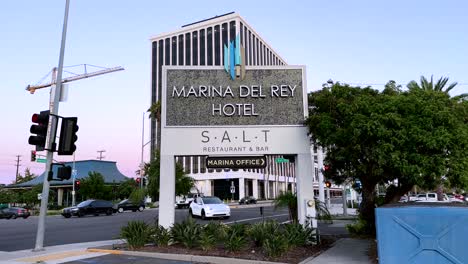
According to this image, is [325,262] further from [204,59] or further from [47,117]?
[204,59]

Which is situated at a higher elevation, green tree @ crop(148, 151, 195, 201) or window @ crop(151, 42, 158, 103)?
window @ crop(151, 42, 158, 103)

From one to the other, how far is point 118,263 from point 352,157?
7208 mm

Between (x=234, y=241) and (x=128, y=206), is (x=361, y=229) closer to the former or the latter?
(x=234, y=241)

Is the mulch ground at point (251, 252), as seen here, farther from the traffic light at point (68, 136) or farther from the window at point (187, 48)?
the window at point (187, 48)

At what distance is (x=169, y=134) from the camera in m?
14.3

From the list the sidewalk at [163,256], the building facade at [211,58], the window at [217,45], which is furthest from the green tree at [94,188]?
the sidewalk at [163,256]

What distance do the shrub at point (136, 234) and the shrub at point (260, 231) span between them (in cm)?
334

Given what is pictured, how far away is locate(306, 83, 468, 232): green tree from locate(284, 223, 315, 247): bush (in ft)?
8.20

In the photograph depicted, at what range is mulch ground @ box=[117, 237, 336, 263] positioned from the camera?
11.2m

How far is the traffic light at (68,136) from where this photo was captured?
1420 centimetres

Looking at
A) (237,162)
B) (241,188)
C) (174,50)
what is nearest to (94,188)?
(241,188)

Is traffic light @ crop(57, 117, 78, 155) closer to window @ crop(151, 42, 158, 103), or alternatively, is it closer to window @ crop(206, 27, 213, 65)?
window @ crop(206, 27, 213, 65)

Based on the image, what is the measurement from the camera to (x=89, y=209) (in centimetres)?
3922

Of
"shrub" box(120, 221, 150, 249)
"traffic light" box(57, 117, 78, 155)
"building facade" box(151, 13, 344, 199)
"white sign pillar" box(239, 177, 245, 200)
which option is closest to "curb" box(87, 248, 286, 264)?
"shrub" box(120, 221, 150, 249)
